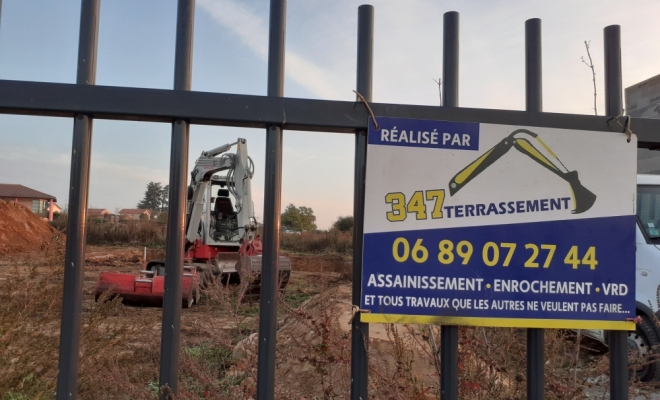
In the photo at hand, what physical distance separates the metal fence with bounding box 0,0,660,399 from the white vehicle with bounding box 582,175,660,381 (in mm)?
3713

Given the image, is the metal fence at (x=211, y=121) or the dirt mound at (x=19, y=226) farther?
the dirt mound at (x=19, y=226)

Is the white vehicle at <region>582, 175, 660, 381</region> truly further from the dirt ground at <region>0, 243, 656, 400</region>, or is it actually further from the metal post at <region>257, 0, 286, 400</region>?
the metal post at <region>257, 0, 286, 400</region>

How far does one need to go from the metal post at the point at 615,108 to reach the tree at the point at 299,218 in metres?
35.7

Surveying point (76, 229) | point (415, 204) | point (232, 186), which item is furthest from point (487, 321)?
point (232, 186)

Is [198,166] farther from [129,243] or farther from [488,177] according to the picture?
[129,243]

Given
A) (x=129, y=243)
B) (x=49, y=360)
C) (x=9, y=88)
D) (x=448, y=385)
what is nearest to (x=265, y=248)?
(x=448, y=385)

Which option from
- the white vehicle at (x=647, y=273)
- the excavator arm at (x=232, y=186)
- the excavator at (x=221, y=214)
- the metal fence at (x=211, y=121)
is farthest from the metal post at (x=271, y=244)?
the excavator arm at (x=232, y=186)

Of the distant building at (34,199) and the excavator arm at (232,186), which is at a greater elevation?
the distant building at (34,199)

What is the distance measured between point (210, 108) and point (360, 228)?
23.5 inches

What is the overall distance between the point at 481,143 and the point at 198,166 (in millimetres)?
10774

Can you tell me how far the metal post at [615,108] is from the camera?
1647mm

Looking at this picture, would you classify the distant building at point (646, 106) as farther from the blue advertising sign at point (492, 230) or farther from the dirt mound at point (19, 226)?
the dirt mound at point (19, 226)

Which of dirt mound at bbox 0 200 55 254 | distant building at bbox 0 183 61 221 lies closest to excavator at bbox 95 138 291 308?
dirt mound at bbox 0 200 55 254

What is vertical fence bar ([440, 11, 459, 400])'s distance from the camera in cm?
157
